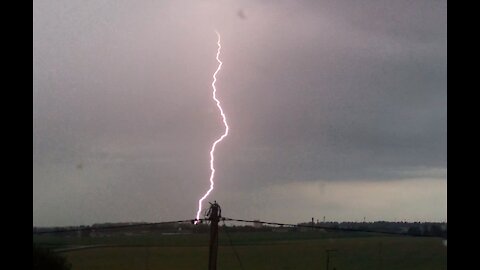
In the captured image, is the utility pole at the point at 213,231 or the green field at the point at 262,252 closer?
the utility pole at the point at 213,231

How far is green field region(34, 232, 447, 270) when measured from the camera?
624 cm

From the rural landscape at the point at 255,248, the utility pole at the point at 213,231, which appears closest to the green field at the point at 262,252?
the rural landscape at the point at 255,248

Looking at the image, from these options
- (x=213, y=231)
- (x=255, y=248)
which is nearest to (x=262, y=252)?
(x=255, y=248)

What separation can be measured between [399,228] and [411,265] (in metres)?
0.85

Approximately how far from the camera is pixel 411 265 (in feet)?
24.3

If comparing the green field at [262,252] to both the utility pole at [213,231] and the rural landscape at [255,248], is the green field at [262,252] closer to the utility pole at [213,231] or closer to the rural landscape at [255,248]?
the rural landscape at [255,248]

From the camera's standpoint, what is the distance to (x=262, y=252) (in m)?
7.48

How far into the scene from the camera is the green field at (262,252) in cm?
624

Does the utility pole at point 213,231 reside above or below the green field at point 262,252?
above

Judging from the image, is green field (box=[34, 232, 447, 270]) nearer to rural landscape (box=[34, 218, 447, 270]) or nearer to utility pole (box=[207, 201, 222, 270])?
rural landscape (box=[34, 218, 447, 270])
